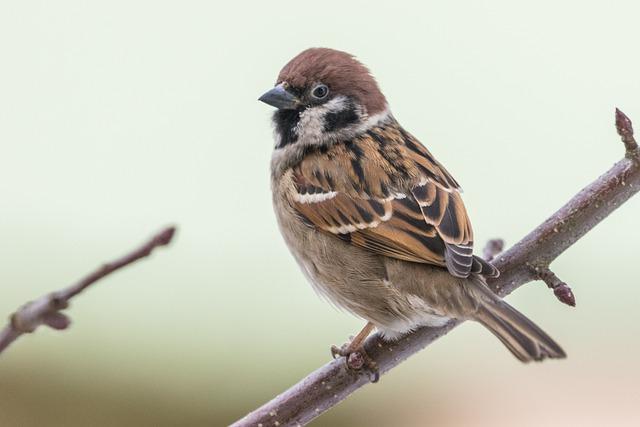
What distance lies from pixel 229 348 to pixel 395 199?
1707mm

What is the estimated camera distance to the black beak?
3412 mm

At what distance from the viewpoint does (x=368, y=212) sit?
320cm

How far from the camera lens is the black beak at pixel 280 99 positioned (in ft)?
11.2

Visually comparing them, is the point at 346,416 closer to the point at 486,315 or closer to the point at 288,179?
the point at 288,179

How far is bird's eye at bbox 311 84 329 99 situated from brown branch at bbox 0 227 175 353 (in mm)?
2211

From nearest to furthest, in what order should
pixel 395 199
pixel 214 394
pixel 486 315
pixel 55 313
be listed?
1. pixel 55 313
2. pixel 486 315
3. pixel 395 199
4. pixel 214 394

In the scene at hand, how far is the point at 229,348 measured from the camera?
4.58 meters

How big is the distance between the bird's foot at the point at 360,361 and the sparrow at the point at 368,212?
0.03 meters

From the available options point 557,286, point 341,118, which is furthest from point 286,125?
point 557,286

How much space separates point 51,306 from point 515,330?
162 cm

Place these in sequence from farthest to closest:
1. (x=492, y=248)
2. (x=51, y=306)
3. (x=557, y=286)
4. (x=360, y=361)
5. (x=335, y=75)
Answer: (x=335, y=75) < (x=492, y=248) < (x=360, y=361) < (x=557, y=286) < (x=51, y=306)

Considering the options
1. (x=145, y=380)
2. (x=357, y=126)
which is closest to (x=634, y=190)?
(x=357, y=126)

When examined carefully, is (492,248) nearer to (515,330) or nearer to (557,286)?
(557,286)

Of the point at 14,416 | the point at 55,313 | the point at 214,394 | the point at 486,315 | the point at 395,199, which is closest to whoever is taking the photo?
the point at 55,313
